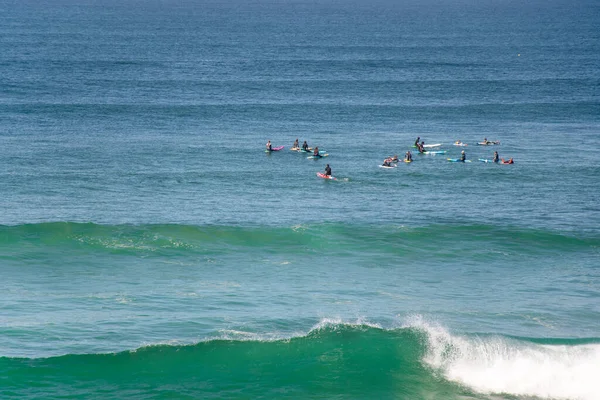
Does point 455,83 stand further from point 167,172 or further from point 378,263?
point 378,263

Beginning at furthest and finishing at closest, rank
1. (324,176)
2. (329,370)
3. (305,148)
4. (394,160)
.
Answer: (305,148) → (394,160) → (324,176) → (329,370)

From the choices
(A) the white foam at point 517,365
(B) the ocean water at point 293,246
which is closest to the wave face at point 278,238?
(B) the ocean water at point 293,246

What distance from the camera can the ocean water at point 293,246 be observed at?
38125 mm

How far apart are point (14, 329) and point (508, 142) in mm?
70334

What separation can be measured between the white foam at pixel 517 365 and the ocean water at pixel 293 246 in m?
0.12

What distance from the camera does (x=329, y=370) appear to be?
38594 mm

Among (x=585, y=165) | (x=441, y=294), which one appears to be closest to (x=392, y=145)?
(x=585, y=165)

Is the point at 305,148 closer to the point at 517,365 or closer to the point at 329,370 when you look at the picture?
the point at 329,370

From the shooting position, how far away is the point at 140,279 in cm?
5266

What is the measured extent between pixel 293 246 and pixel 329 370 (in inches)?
871

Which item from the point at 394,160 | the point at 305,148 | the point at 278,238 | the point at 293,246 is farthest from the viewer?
the point at 305,148

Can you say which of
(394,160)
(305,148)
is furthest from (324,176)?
(305,148)

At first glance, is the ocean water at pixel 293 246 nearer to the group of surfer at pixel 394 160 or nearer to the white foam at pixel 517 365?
the white foam at pixel 517 365

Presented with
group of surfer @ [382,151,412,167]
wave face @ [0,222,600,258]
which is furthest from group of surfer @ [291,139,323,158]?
wave face @ [0,222,600,258]
